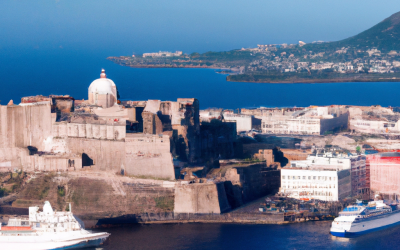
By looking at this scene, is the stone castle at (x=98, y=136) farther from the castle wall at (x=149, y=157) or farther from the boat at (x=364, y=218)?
the boat at (x=364, y=218)

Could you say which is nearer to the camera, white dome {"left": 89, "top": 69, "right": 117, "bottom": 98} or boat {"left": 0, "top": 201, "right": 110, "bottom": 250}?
boat {"left": 0, "top": 201, "right": 110, "bottom": 250}

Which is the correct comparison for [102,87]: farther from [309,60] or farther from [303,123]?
[309,60]

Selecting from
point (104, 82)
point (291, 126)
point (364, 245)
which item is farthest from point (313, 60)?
point (364, 245)

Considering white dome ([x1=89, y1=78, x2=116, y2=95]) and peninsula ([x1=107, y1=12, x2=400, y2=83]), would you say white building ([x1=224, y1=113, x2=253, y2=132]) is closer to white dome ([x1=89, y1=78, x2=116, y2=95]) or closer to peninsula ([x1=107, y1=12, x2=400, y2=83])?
white dome ([x1=89, y1=78, x2=116, y2=95])

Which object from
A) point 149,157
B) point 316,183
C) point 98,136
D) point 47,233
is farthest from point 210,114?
point 47,233

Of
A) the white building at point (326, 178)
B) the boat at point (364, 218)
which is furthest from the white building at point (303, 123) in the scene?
the boat at point (364, 218)

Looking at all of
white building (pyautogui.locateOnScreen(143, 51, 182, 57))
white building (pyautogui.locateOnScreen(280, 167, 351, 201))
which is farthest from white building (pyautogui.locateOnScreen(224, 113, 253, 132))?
white building (pyautogui.locateOnScreen(143, 51, 182, 57))
